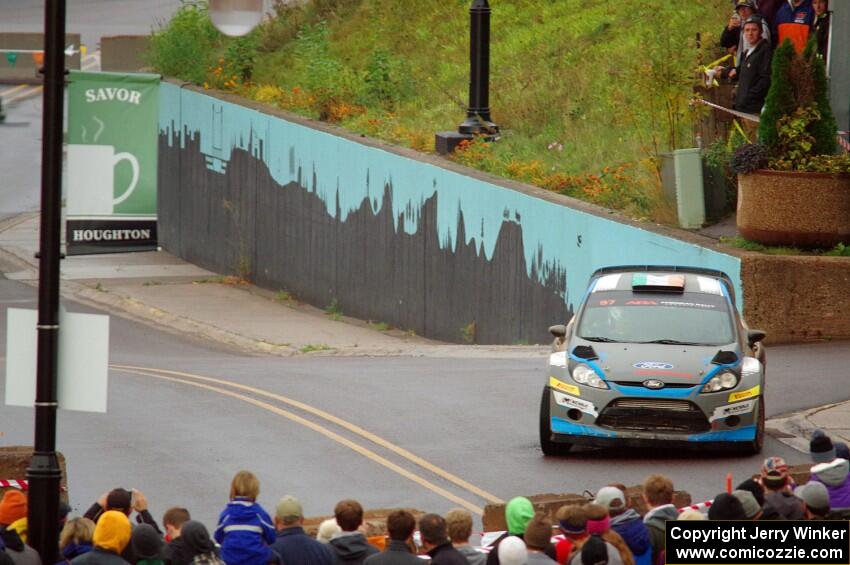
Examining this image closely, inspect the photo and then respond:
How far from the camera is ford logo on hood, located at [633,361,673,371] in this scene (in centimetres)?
1455

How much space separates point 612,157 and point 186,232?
1495 centimetres

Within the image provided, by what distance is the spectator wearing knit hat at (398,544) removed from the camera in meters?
8.79

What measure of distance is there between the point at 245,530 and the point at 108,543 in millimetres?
952

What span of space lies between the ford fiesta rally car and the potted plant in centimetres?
553

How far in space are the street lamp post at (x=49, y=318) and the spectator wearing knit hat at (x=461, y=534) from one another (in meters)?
2.36

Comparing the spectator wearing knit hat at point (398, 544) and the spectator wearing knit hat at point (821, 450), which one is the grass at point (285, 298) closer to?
the spectator wearing knit hat at point (821, 450)

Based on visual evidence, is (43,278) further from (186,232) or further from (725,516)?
(186,232)

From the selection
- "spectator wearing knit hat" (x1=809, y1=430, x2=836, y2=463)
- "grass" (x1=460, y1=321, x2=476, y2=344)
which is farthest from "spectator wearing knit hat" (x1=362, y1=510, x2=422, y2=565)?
"grass" (x1=460, y1=321, x2=476, y2=344)

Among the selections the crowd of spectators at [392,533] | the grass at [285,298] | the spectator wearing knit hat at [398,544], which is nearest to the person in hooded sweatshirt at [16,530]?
the crowd of spectators at [392,533]

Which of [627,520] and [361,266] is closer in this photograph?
[627,520]

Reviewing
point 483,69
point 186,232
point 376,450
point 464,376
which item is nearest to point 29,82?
point 186,232

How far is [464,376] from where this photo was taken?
20438 mm

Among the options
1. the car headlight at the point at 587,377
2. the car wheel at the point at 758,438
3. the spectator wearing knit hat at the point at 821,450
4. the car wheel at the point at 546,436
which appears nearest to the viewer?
the spectator wearing knit hat at the point at 821,450

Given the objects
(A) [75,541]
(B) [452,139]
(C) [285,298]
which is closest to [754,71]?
(B) [452,139]
